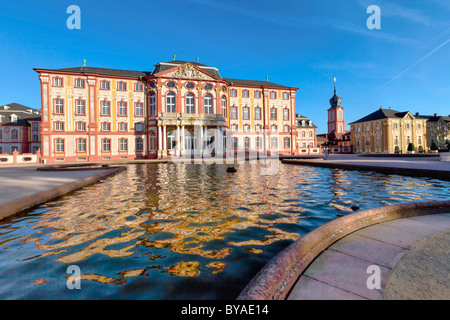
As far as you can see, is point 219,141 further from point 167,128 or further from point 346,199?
point 346,199

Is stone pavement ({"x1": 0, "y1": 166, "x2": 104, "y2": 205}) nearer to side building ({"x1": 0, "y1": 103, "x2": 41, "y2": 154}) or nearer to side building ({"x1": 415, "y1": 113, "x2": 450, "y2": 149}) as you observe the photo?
side building ({"x1": 0, "y1": 103, "x2": 41, "y2": 154})

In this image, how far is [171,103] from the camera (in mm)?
37625

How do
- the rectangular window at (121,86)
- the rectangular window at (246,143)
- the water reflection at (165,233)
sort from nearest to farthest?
the water reflection at (165,233) < the rectangular window at (121,86) < the rectangular window at (246,143)

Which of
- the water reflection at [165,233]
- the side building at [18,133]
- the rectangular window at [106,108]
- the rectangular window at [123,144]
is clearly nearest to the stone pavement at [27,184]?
the water reflection at [165,233]

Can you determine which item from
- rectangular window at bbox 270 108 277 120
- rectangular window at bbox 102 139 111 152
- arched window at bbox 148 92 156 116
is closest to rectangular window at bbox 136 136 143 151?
rectangular window at bbox 102 139 111 152

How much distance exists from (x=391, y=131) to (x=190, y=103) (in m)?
57.5

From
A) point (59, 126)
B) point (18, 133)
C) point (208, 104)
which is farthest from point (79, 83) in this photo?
point (18, 133)

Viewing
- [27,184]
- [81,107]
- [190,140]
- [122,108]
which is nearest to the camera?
[27,184]

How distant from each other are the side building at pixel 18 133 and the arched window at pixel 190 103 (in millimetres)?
44886

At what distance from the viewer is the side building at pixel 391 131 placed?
62.4 m

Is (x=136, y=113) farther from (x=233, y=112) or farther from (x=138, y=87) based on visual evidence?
(x=233, y=112)

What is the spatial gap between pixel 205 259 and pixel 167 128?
3602 cm

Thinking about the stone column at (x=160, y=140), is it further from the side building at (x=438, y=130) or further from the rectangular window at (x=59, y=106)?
the side building at (x=438, y=130)

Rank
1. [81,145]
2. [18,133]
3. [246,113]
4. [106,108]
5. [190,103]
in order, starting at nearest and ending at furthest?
1. [81,145]
2. [106,108]
3. [190,103]
4. [246,113]
5. [18,133]
